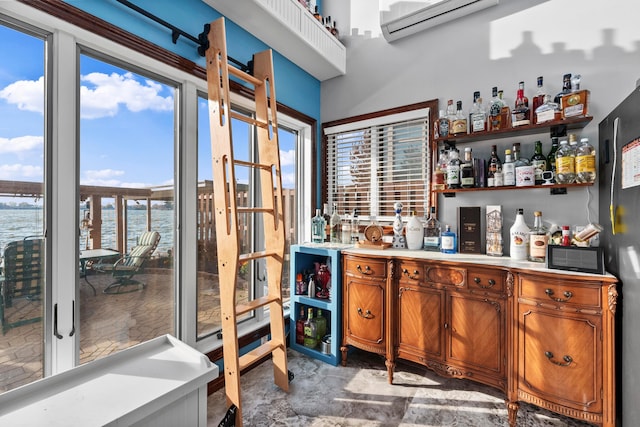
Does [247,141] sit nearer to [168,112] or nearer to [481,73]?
[168,112]

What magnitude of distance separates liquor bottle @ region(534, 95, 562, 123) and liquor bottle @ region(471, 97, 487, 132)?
309 millimetres

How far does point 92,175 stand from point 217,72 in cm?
89

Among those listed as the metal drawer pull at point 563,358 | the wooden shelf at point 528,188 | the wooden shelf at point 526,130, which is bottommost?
the metal drawer pull at point 563,358

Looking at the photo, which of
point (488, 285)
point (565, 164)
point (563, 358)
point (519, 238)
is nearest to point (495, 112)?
point (565, 164)

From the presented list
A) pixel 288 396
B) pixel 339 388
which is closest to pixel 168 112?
pixel 288 396

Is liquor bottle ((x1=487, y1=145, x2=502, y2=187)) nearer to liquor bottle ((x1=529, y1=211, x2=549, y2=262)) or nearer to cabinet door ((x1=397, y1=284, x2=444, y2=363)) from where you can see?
liquor bottle ((x1=529, y1=211, x2=549, y2=262))

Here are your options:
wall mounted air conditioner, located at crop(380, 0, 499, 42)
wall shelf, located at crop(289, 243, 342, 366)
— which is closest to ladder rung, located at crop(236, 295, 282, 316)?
wall shelf, located at crop(289, 243, 342, 366)

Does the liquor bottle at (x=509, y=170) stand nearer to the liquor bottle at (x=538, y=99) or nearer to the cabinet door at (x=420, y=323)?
the liquor bottle at (x=538, y=99)

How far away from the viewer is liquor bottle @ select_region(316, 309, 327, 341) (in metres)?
2.60

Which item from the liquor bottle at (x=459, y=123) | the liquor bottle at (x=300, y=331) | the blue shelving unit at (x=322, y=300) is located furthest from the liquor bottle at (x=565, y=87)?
the liquor bottle at (x=300, y=331)

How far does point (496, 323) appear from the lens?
5.94 ft

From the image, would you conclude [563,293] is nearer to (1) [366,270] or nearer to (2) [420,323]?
(2) [420,323]

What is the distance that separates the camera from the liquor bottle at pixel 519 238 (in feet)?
6.35

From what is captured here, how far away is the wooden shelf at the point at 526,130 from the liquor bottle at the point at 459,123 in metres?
0.04
